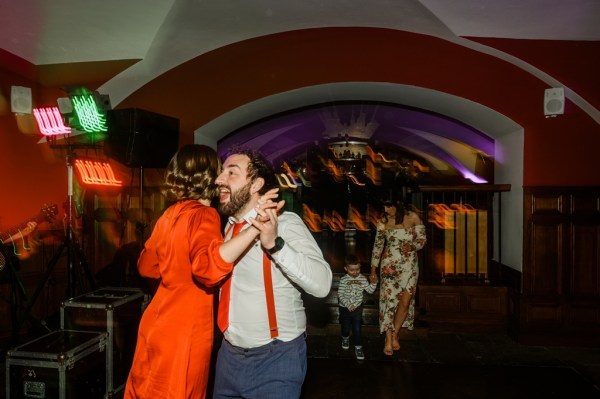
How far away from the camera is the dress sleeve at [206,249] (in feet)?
5.80

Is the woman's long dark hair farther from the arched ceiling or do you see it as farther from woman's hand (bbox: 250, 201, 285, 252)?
woman's hand (bbox: 250, 201, 285, 252)

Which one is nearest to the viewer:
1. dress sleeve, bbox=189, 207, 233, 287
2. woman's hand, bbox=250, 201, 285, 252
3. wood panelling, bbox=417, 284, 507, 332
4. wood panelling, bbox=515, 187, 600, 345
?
woman's hand, bbox=250, 201, 285, 252

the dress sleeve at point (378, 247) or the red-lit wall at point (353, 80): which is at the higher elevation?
the red-lit wall at point (353, 80)

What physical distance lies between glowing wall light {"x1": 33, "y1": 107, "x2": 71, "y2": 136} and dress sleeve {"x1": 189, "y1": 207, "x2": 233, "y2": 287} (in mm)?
3589

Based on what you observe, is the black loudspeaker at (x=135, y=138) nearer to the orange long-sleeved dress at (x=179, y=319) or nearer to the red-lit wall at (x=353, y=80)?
the red-lit wall at (x=353, y=80)

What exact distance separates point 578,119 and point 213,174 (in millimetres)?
5057

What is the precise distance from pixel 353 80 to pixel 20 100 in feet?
13.5

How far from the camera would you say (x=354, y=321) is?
495 centimetres

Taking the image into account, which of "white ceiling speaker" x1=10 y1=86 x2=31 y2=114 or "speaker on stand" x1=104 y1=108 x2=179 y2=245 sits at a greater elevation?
"white ceiling speaker" x1=10 y1=86 x2=31 y2=114

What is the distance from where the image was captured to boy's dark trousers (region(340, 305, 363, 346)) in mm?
4934

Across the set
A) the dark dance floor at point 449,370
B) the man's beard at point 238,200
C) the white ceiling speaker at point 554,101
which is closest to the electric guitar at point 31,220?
the dark dance floor at point 449,370

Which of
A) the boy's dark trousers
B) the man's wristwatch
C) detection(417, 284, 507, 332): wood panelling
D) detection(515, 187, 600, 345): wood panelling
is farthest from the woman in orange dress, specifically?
detection(515, 187, 600, 345): wood panelling

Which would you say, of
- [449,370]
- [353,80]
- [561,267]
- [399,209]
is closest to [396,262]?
[399,209]

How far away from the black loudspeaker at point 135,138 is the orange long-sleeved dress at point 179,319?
2256mm
